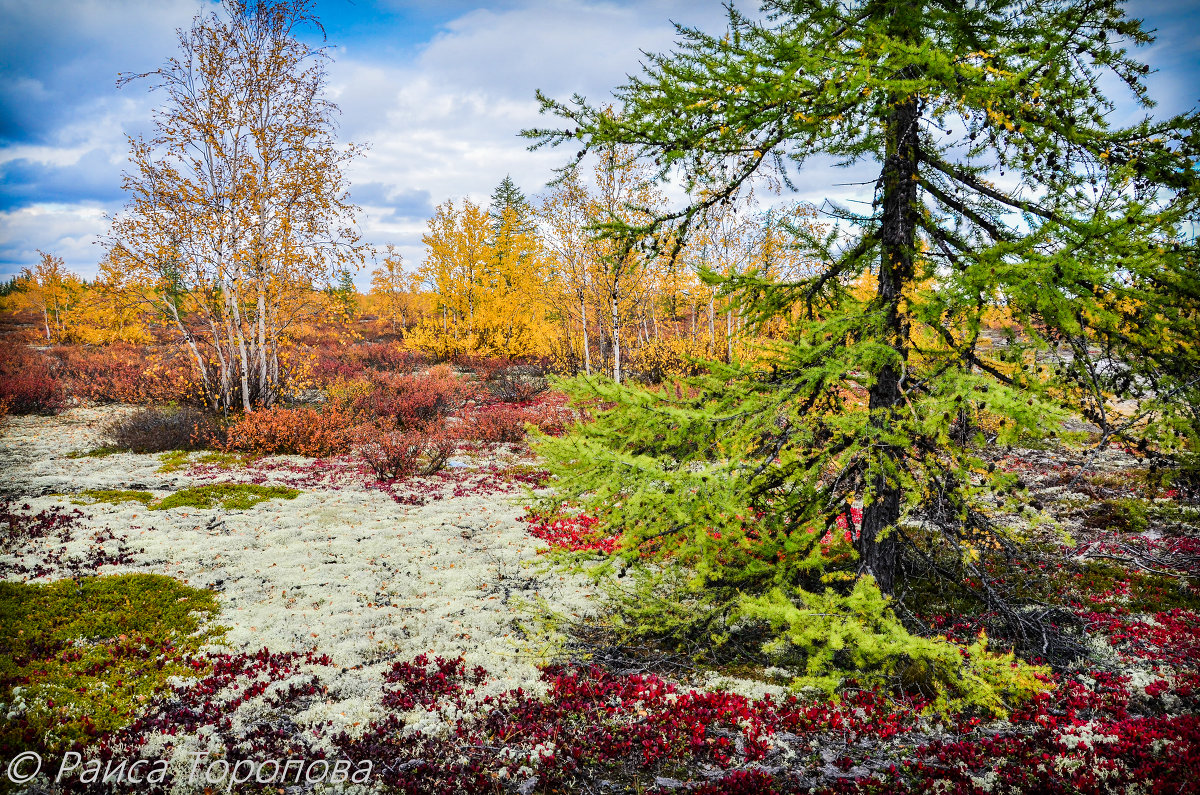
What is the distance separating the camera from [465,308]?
26109 mm

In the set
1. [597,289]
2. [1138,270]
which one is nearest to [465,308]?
[597,289]

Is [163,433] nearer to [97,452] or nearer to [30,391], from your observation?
[97,452]

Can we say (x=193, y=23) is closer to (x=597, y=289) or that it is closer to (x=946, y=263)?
(x=597, y=289)

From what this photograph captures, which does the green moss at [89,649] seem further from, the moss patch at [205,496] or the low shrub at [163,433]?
the low shrub at [163,433]

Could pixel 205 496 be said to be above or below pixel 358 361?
below

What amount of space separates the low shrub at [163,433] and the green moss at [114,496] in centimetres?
349

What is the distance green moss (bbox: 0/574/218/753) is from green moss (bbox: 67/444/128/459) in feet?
24.5

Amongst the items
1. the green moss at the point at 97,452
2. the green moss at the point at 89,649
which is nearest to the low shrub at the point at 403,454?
the green moss at the point at 97,452

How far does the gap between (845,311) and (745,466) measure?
1437 millimetres

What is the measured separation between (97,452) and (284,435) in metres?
3.57

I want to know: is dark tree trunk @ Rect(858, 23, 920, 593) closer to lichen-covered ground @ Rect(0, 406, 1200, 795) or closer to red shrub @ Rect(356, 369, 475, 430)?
lichen-covered ground @ Rect(0, 406, 1200, 795)

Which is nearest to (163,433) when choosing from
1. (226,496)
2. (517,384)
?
(226,496)

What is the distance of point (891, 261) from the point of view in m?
4.00

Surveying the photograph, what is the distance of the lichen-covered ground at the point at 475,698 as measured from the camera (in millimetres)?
3076
